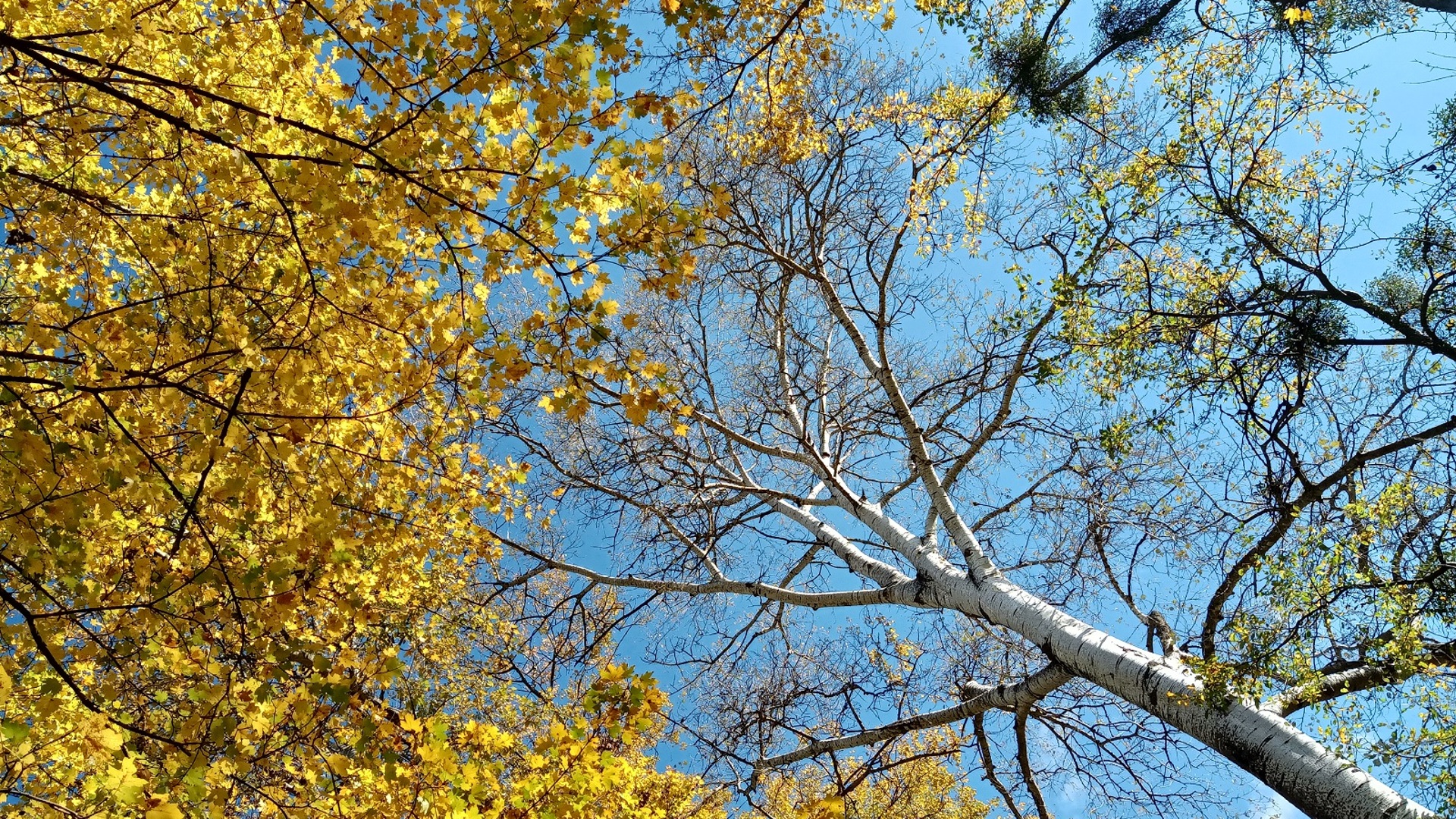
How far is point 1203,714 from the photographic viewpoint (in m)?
3.08

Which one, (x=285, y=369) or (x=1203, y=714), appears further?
(x=1203, y=714)

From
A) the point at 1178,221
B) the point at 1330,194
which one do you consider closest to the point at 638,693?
the point at 1178,221

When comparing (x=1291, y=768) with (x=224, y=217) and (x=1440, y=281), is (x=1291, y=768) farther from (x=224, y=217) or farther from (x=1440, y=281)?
(x=224, y=217)

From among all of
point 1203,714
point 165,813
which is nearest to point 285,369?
point 165,813

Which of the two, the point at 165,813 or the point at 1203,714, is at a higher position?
the point at 1203,714

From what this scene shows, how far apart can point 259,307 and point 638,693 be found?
1982 millimetres

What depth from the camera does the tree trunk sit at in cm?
256

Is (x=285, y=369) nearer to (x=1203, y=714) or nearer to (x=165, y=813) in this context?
(x=165, y=813)

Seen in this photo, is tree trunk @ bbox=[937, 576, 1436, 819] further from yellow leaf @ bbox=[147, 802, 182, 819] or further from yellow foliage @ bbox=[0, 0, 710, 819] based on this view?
yellow leaf @ bbox=[147, 802, 182, 819]

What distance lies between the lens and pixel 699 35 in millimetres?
3643

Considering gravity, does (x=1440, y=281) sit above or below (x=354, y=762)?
above

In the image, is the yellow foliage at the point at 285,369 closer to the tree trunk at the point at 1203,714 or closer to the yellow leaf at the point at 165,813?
the yellow leaf at the point at 165,813

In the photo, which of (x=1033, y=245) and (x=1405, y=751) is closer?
(x=1405, y=751)

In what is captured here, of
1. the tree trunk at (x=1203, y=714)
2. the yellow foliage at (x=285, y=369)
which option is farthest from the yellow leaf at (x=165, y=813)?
the tree trunk at (x=1203, y=714)
